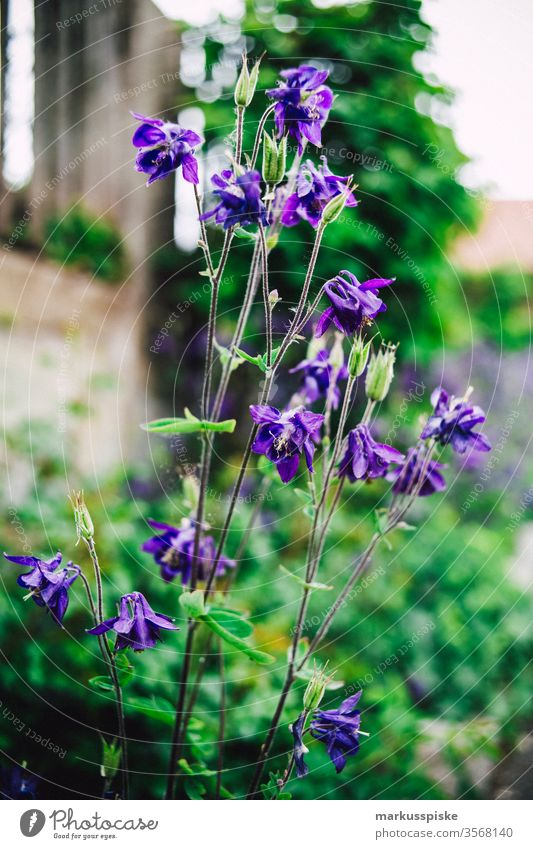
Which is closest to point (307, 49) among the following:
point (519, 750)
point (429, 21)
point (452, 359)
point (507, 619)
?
point (429, 21)

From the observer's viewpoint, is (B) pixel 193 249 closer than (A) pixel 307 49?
No

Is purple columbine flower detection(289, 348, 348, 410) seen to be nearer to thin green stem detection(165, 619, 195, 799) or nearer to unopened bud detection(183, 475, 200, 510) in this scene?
unopened bud detection(183, 475, 200, 510)

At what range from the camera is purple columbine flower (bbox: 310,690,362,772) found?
0.54 metres

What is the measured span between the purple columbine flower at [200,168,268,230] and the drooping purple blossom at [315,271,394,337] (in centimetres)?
8

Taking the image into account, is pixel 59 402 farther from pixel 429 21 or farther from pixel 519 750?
pixel 519 750

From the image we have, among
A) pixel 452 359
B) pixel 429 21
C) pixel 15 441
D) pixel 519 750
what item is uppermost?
pixel 452 359

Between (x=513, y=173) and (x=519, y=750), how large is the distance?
1175mm

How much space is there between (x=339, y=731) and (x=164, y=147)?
1.74 feet

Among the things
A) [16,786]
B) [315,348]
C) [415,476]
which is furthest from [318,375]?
[16,786]

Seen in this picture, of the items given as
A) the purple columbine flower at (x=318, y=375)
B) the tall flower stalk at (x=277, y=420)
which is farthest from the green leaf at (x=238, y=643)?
the purple columbine flower at (x=318, y=375)

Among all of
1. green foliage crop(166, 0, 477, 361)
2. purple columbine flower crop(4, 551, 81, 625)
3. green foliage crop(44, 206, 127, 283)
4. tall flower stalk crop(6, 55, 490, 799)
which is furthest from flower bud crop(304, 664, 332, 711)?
green foliage crop(44, 206, 127, 283)

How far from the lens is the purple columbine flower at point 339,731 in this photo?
540 mm

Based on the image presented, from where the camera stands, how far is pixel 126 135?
5.04 feet

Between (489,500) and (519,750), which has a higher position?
(489,500)
